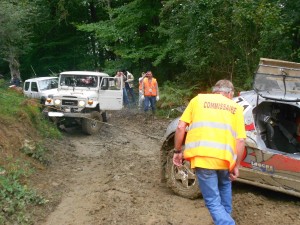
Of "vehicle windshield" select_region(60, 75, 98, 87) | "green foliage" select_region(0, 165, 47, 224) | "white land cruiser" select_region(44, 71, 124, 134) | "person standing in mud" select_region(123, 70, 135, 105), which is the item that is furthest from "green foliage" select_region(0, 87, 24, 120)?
"person standing in mud" select_region(123, 70, 135, 105)

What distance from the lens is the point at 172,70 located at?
2289cm

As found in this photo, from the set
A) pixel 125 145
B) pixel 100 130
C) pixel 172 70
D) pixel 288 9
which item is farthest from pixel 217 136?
pixel 172 70

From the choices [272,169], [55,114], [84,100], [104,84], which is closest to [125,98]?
[104,84]

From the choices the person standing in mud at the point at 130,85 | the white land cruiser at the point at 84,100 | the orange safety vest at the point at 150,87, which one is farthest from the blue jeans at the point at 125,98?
the white land cruiser at the point at 84,100

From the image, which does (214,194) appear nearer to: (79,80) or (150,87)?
(79,80)

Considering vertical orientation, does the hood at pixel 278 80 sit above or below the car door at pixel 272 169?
above

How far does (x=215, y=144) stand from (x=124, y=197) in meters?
2.75

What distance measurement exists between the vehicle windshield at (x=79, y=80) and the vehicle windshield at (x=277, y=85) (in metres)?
8.88

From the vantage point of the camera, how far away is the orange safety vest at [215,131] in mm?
4359

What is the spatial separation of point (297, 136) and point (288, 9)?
897cm

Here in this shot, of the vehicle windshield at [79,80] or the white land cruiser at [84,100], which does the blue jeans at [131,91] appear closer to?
the white land cruiser at [84,100]

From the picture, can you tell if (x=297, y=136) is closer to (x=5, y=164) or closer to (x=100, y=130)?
(x=5, y=164)

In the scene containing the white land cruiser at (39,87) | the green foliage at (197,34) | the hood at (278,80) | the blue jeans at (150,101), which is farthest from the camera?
the white land cruiser at (39,87)

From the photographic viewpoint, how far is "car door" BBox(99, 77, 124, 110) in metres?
14.4
